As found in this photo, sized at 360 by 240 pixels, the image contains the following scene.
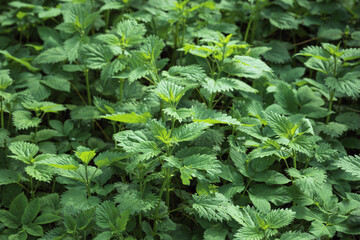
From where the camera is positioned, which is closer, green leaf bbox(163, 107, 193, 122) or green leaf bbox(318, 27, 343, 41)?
green leaf bbox(163, 107, 193, 122)

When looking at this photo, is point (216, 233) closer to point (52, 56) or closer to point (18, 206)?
point (18, 206)

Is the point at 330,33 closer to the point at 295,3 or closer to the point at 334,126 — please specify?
the point at 295,3

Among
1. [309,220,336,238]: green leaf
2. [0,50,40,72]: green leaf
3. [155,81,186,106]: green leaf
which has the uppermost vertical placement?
[155,81,186,106]: green leaf

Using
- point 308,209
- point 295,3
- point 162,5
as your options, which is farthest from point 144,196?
point 295,3

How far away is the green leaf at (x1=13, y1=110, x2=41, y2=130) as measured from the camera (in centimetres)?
218

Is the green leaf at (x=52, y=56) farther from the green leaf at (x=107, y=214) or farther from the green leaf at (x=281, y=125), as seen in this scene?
the green leaf at (x=281, y=125)

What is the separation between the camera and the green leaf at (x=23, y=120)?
2183 mm

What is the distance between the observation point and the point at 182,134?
1.75m

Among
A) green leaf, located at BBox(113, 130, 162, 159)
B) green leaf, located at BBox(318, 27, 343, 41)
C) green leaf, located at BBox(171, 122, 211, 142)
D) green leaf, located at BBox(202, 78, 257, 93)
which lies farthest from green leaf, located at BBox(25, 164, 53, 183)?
green leaf, located at BBox(318, 27, 343, 41)

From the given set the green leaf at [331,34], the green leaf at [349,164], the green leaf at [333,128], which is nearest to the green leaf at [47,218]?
the green leaf at [349,164]

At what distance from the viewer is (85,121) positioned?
8.27 ft

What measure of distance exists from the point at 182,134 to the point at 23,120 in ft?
3.38

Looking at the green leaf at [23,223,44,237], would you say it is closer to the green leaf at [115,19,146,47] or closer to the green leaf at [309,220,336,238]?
the green leaf at [115,19,146,47]

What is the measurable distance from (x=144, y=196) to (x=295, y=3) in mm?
2181
